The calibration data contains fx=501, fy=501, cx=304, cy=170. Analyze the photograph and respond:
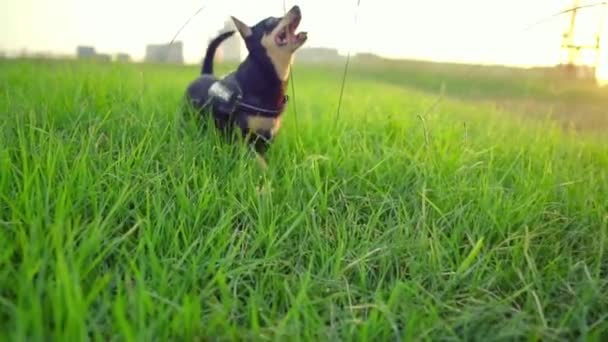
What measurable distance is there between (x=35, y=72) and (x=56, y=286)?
1.57m

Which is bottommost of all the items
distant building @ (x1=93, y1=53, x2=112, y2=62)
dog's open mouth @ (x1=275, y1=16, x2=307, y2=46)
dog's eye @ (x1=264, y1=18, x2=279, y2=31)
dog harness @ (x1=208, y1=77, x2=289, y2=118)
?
dog harness @ (x1=208, y1=77, x2=289, y2=118)

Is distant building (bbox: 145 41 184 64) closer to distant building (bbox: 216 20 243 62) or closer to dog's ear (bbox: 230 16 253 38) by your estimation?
distant building (bbox: 216 20 243 62)

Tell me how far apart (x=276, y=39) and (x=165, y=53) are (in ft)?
2.02

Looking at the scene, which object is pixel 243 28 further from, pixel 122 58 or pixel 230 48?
pixel 122 58

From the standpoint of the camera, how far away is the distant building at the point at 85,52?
6.54 feet

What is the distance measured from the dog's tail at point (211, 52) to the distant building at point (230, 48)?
0.03 metres

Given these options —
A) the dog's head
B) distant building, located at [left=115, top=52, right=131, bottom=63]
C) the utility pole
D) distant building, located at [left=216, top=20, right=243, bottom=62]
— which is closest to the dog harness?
the dog's head

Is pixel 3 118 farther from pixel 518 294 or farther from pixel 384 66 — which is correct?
pixel 518 294

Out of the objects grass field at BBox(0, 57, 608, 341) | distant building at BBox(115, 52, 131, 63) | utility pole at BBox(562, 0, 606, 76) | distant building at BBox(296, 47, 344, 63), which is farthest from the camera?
distant building at BBox(115, 52, 131, 63)

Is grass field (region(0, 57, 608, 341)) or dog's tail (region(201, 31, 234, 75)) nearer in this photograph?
grass field (region(0, 57, 608, 341))

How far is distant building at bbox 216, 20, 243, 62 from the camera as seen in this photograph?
1965mm

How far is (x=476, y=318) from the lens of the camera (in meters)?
0.95

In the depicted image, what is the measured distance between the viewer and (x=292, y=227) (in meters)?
1.19

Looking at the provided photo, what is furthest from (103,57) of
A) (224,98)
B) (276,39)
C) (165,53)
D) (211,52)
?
(276,39)
